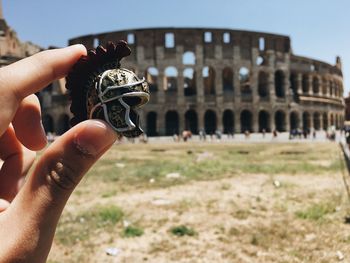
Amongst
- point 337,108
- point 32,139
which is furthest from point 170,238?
point 337,108

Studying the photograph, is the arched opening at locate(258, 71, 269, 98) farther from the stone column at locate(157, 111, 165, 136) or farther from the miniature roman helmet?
the miniature roman helmet

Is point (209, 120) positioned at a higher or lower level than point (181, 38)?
lower

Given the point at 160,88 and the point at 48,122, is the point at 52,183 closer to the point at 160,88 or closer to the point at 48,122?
the point at 160,88

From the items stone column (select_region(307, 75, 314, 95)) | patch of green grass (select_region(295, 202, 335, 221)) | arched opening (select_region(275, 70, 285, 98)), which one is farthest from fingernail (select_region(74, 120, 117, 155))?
stone column (select_region(307, 75, 314, 95))

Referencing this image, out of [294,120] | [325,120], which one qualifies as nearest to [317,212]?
[294,120]

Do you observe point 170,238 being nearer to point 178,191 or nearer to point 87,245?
point 87,245
